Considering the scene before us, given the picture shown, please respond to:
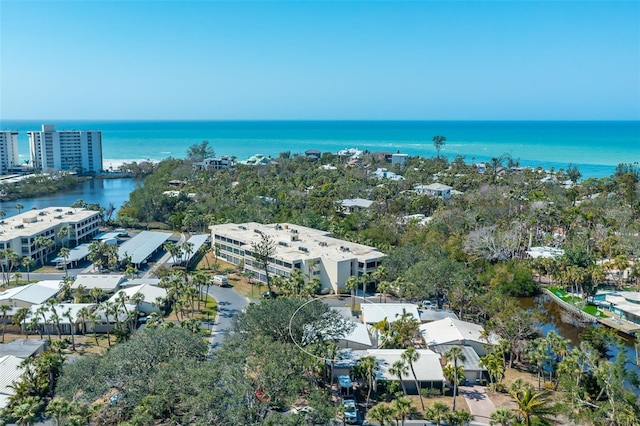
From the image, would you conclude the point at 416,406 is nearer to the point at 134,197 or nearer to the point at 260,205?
the point at 260,205

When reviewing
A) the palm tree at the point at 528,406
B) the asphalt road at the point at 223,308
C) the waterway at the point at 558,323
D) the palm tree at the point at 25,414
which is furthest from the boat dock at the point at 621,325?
the palm tree at the point at 25,414

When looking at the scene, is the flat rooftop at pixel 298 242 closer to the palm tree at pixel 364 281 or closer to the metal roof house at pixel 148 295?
the palm tree at pixel 364 281

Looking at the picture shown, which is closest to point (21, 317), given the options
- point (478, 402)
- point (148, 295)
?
point (148, 295)

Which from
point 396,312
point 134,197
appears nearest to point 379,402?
point 396,312

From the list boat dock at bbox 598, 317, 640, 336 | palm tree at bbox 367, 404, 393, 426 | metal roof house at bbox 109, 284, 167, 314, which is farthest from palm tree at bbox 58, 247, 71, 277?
boat dock at bbox 598, 317, 640, 336

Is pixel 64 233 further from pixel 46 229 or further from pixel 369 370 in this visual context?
pixel 369 370
